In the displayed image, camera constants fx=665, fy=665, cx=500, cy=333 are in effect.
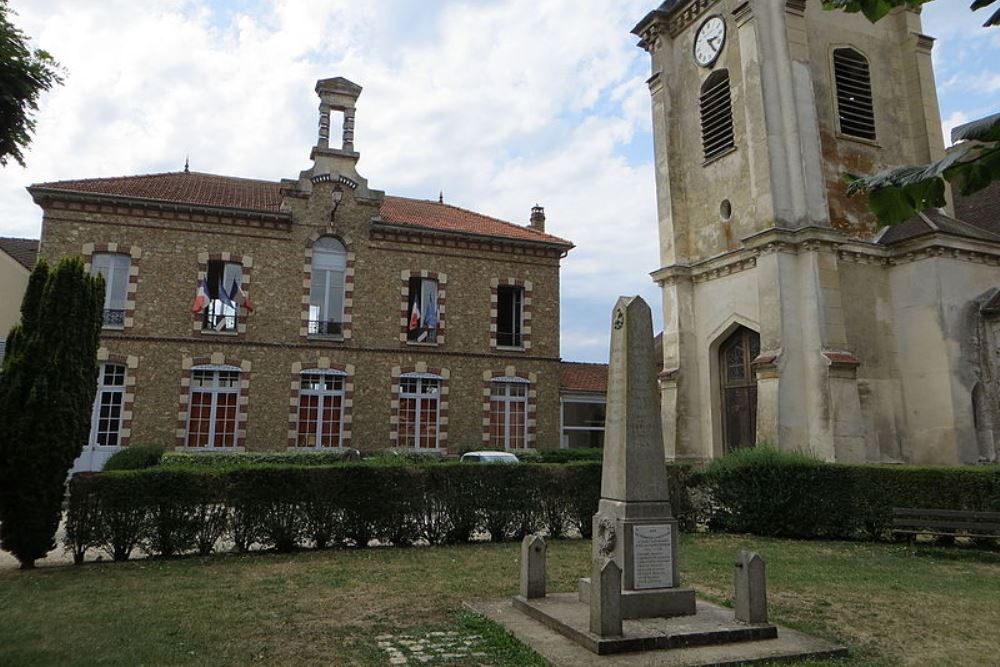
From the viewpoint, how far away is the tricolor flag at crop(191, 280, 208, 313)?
64.2 ft

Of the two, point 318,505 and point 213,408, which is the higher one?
point 213,408

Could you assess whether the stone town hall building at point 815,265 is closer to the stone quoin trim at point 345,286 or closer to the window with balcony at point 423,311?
the window with balcony at point 423,311

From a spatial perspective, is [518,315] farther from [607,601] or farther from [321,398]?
[607,601]

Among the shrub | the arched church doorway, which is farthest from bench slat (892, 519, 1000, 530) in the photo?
the shrub

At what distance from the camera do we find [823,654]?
5184mm

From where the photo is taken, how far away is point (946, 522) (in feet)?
33.6

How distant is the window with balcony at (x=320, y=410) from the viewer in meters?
20.4

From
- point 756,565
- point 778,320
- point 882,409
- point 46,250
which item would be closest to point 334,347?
point 46,250

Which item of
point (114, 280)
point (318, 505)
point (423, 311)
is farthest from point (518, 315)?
point (318, 505)

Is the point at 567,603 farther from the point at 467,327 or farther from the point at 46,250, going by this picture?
the point at 46,250

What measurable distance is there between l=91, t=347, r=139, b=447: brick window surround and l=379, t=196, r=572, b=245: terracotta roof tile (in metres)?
8.83

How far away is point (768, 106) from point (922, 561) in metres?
10.4

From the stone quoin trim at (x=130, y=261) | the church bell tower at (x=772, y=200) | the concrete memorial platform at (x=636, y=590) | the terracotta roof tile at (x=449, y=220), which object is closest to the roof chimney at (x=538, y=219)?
the terracotta roof tile at (x=449, y=220)

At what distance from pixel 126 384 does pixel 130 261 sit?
3678mm
